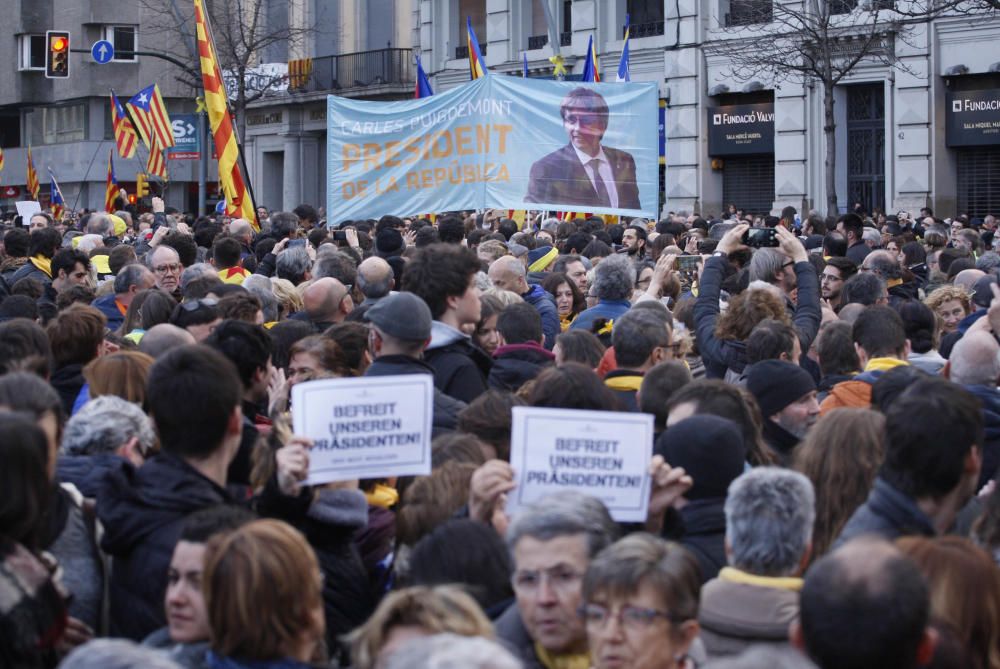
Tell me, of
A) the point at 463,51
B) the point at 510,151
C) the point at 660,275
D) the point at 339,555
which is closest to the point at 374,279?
the point at 660,275

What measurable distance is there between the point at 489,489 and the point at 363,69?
37.1m

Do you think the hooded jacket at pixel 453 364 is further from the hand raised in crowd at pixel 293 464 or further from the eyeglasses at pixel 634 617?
the eyeglasses at pixel 634 617

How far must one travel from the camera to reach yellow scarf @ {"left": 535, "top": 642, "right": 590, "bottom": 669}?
4.08 m

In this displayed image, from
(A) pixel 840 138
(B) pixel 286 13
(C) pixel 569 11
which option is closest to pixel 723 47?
(A) pixel 840 138

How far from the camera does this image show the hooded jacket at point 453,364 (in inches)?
270

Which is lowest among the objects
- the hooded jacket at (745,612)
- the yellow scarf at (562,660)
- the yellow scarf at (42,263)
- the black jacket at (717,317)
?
the yellow scarf at (562,660)

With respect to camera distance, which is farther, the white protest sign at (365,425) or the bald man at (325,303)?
the bald man at (325,303)

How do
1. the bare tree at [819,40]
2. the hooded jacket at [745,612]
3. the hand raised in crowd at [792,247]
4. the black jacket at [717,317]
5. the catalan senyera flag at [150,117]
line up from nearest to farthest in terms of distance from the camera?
the hooded jacket at [745,612]
the black jacket at [717,317]
the hand raised in crowd at [792,247]
the bare tree at [819,40]
the catalan senyera flag at [150,117]

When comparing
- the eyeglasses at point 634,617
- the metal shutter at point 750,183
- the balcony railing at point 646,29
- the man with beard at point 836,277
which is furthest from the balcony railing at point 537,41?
the eyeglasses at point 634,617

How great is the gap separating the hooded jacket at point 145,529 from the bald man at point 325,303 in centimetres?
419

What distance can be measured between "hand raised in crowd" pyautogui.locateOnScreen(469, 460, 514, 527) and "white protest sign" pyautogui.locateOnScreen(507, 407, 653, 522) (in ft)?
0.13

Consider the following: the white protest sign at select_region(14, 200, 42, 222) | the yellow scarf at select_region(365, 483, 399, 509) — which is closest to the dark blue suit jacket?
the yellow scarf at select_region(365, 483, 399, 509)

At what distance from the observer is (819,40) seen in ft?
79.7

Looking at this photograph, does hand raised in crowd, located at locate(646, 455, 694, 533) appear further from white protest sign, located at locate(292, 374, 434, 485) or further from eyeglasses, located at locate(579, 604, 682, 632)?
eyeglasses, located at locate(579, 604, 682, 632)
